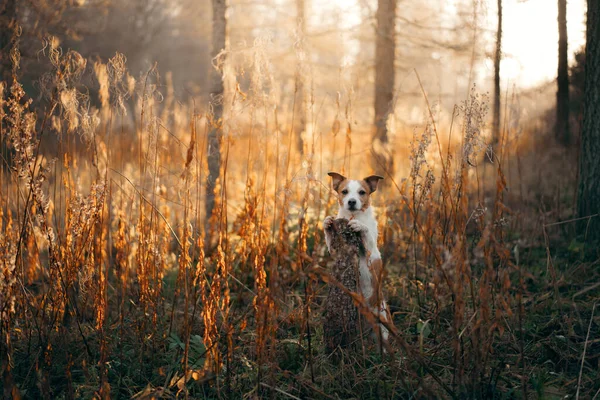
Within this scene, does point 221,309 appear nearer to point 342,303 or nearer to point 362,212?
point 342,303

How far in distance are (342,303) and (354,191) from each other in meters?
0.92

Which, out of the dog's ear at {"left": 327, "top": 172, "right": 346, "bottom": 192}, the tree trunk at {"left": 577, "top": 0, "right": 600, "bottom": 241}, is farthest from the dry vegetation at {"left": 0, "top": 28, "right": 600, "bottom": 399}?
the tree trunk at {"left": 577, "top": 0, "right": 600, "bottom": 241}

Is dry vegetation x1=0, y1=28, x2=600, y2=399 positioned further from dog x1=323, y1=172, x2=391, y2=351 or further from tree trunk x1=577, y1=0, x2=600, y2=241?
tree trunk x1=577, y1=0, x2=600, y2=241

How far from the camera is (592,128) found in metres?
4.52

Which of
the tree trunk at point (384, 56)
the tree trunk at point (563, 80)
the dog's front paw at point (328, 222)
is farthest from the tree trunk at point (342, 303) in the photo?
the tree trunk at point (563, 80)

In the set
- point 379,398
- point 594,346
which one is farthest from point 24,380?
point 594,346

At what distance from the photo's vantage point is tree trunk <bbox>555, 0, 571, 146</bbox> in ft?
28.3

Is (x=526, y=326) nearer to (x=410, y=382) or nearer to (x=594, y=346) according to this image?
(x=594, y=346)

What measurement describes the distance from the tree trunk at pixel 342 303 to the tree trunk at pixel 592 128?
9.52ft

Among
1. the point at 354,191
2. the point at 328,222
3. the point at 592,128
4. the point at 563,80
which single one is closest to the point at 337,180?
the point at 354,191

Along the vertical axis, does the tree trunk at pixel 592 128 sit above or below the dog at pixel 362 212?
above

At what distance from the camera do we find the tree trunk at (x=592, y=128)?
448 cm

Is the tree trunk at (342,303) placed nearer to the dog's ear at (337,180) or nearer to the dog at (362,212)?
the dog at (362,212)

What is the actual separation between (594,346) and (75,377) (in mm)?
3079
